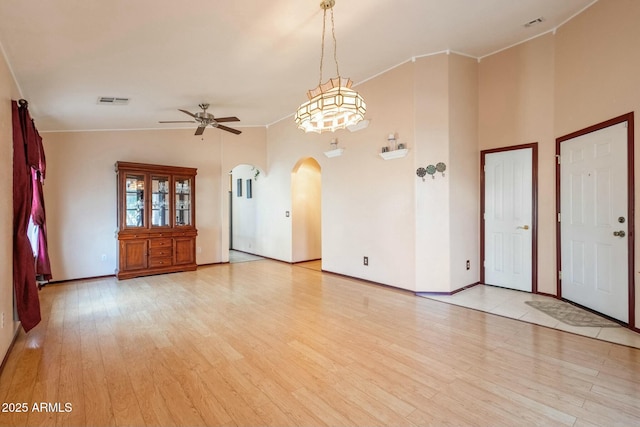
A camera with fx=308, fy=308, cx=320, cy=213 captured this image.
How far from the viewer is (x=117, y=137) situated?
5711 mm

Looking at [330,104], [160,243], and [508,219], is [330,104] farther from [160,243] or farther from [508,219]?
[160,243]

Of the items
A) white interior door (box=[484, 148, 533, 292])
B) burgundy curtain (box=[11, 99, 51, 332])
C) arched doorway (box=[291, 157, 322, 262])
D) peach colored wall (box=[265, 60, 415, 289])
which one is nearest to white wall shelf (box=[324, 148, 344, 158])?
peach colored wall (box=[265, 60, 415, 289])

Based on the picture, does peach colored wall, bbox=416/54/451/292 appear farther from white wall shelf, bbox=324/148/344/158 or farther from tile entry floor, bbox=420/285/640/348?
white wall shelf, bbox=324/148/344/158

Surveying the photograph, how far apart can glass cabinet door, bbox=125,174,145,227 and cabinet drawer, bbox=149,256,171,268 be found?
660 millimetres

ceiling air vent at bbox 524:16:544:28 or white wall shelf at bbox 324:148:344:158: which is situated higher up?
ceiling air vent at bbox 524:16:544:28

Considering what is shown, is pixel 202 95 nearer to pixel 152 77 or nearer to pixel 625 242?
pixel 152 77

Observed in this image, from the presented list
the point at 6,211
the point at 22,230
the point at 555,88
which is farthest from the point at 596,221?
the point at 22,230

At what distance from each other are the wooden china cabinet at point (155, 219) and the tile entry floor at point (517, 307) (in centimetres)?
453

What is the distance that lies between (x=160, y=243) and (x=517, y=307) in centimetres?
575

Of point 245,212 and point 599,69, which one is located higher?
point 599,69

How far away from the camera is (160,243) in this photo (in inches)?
225

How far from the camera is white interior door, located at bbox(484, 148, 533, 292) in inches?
172

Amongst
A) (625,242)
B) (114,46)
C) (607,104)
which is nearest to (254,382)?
(114,46)

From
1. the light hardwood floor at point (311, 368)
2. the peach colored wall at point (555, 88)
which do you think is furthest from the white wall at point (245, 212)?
the peach colored wall at point (555, 88)
